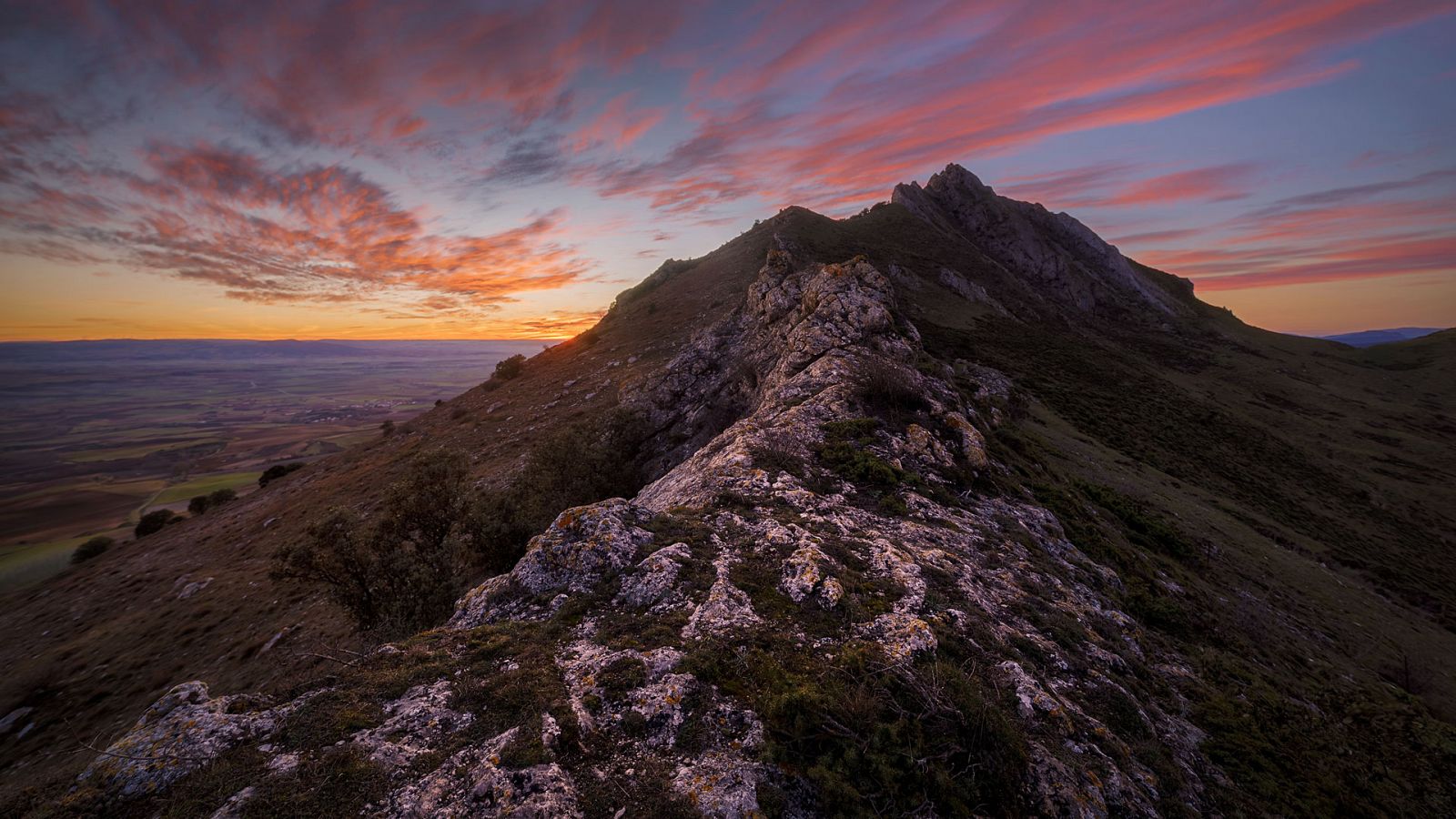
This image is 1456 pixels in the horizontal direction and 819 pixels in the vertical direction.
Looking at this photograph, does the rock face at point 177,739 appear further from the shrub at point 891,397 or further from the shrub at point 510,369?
the shrub at point 510,369

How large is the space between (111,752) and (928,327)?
5816 cm

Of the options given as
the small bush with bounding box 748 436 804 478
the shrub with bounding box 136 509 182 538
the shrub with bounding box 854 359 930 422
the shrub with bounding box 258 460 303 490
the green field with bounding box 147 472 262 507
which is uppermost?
the shrub with bounding box 854 359 930 422

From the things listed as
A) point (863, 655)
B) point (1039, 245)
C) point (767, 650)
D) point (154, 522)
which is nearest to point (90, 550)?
point (154, 522)

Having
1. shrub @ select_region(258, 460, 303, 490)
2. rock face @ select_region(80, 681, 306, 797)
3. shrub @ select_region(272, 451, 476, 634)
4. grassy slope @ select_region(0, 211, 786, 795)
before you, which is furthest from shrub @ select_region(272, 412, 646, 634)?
shrub @ select_region(258, 460, 303, 490)

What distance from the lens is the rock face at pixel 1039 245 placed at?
9388 cm

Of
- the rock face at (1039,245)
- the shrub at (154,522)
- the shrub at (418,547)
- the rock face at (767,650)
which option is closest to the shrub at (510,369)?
the shrub at (154,522)

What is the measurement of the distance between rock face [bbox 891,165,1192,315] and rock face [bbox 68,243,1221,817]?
90.1m

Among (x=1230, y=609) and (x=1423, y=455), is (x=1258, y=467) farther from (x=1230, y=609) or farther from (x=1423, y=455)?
(x=1230, y=609)

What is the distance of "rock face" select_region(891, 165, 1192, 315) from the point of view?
308ft

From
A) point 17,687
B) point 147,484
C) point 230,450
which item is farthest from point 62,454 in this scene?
point 17,687

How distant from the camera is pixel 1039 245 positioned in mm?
97562

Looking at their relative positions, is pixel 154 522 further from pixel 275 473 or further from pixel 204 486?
pixel 204 486

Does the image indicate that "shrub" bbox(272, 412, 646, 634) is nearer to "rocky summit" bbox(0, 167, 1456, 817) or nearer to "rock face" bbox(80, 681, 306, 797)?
"rocky summit" bbox(0, 167, 1456, 817)

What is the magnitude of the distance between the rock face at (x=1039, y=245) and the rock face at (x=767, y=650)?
90.1m
